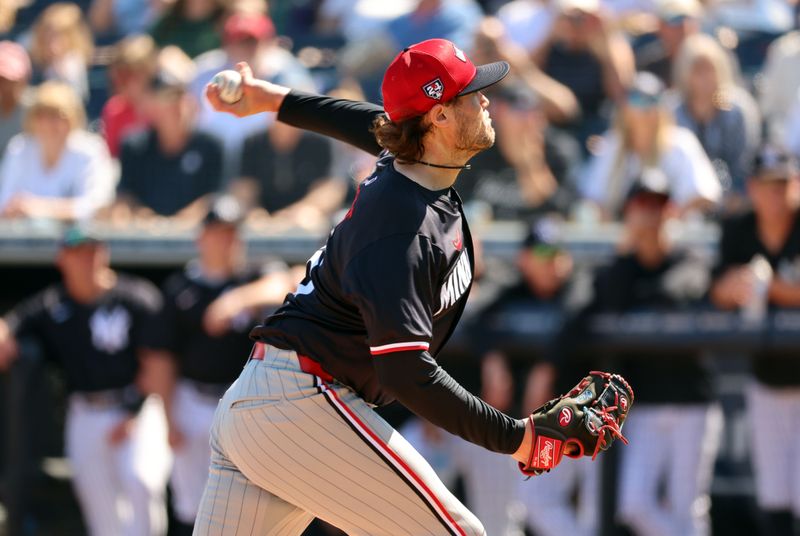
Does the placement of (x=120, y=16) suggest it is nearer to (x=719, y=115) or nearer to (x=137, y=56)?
(x=137, y=56)

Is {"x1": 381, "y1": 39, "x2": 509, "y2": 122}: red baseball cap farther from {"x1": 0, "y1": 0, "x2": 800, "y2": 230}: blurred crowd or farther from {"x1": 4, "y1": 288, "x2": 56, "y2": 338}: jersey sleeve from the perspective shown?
{"x1": 4, "y1": 288, "x2": 56, "y2": 338}: jersey sleeve

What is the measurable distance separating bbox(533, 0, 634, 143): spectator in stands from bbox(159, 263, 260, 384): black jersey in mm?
2115

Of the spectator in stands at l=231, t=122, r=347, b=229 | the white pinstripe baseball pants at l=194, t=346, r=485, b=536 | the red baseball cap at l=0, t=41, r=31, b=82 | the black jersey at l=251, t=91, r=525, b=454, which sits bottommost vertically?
the spectator in stands at l=231, t=122, r=347, b=229

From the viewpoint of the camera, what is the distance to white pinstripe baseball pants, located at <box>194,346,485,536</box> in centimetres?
319

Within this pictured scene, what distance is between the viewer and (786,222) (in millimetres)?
5977

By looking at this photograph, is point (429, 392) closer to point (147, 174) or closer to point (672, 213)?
point (672, 213)

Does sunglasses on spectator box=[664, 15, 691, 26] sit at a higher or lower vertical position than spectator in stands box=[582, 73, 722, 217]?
higher

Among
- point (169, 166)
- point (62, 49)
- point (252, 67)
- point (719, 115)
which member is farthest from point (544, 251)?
point (62, 49)

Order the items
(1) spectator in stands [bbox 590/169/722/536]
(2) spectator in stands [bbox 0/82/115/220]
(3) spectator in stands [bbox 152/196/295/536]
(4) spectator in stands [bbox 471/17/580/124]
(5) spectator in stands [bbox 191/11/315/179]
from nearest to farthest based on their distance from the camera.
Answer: (1) spectator in stands [bbox 590/169/722/536]
(3) spectator in stands [bbox 152/196/295/536]
(4) spectator in stands [bbox 471/17/580/124]
(2) spectator in stands [bbox 0/82/115/220]
(5) spectator in stands [bbox 191/11/315/179]

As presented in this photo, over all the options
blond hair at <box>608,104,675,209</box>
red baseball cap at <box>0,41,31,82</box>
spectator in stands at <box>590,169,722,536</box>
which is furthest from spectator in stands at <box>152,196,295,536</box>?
red baseball cap at <box>0,41,31,82</box>

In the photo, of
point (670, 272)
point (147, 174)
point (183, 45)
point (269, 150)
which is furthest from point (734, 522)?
point (183, 45)

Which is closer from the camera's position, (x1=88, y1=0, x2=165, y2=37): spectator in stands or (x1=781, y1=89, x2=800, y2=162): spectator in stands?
(x1=781, y1=89, x2=800, y2=162): spectator in stands

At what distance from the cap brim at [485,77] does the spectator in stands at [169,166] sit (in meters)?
4.43

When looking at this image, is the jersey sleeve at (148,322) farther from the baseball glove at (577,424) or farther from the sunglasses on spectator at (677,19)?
the baseball glove at (577,424)
